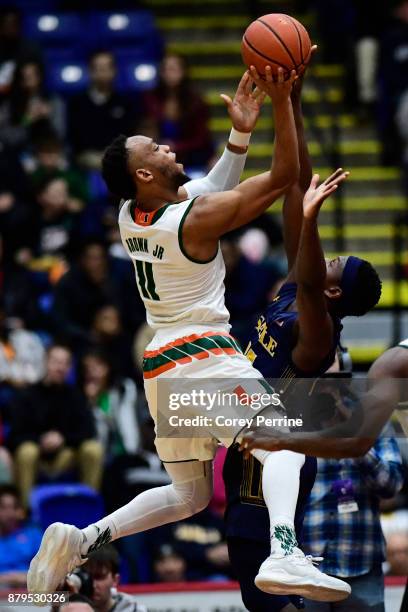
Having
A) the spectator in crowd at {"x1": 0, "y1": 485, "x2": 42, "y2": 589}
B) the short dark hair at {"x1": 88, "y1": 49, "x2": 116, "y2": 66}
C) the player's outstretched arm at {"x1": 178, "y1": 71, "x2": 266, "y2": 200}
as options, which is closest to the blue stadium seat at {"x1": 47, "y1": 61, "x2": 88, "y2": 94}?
the short dark hair at {"x1": 88, "y1": 49, "x2": 116, "y2": 66}

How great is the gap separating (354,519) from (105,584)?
1208mm

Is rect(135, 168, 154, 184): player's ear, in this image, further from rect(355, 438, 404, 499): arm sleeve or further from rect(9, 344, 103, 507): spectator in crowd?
rect(9, 344, 103, 507): spectator in crowd

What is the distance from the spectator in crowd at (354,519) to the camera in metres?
7.54

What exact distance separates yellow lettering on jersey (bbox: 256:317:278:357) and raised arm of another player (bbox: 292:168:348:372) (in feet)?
1.08

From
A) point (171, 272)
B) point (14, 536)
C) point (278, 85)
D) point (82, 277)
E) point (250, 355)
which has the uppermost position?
point (278, 85)

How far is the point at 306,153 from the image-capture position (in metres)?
7.39

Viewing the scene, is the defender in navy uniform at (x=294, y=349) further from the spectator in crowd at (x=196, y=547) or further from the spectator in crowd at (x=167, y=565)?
the spectator in crowd at (x=196, y=547)

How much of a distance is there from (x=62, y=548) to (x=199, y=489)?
649 mm

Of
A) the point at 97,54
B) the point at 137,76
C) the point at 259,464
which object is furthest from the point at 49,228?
the point at 259,464

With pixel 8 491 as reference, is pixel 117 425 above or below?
above

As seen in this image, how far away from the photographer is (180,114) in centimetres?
1368

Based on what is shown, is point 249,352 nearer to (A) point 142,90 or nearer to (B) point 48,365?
(B) point 48,365

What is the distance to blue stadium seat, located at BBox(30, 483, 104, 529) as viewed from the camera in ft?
33.3

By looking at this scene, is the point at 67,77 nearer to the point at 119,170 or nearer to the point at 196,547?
the point at 196,547
